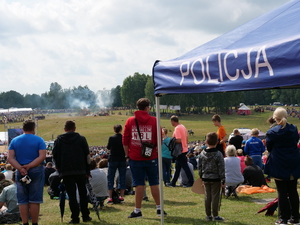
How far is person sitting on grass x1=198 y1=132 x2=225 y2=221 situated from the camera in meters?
6.30

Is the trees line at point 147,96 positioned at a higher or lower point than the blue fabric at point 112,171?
higher

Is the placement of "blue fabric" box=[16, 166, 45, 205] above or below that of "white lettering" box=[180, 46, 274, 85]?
below

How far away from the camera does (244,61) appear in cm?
416

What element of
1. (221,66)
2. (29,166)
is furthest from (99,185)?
(221,66)

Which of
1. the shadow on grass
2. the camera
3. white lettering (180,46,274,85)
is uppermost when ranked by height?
white lettering (180,46,274,85)

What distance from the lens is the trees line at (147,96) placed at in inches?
4304

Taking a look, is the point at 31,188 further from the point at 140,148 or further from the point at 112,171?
the point at 112,171

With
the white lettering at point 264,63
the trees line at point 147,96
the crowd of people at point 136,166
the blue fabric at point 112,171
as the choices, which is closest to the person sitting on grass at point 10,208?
the crowd of people at point 136,166

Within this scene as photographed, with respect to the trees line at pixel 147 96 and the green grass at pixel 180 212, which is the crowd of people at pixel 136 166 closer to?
the green grass at pixel 180 212

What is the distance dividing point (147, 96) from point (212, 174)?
4756 inches

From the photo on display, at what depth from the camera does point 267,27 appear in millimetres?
4578

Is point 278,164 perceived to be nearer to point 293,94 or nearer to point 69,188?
point 69,188

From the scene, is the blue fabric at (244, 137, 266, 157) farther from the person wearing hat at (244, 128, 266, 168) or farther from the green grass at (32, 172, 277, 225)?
the green grass at (32, 172, 277, 225)

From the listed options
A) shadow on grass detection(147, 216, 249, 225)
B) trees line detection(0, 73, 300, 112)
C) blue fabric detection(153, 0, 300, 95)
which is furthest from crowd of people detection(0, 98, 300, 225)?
trees line detection(0, 73, 300, 112)
